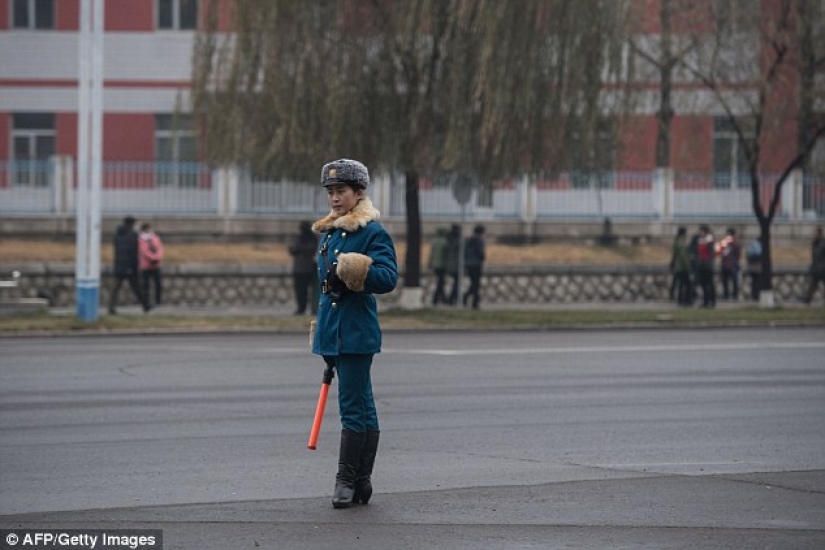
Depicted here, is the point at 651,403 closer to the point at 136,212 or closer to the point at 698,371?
the point at 698,371

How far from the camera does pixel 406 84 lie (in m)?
28.0

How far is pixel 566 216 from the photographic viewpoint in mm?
37844

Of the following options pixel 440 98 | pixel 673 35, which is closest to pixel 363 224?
pixel 440 98

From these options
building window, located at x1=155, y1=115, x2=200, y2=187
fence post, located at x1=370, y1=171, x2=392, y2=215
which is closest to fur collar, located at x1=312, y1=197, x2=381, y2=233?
building window, located at x1=155, y1=115, x2=200, y2=187

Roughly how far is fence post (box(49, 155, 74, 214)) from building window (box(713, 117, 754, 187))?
14.1 m

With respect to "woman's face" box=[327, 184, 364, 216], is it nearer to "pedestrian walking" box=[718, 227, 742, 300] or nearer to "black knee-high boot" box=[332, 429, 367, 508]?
"black knee-high boot" box=[332, 429, 367, 508]

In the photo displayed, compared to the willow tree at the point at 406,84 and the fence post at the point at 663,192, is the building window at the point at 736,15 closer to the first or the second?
the willow tree at the point at 406,84

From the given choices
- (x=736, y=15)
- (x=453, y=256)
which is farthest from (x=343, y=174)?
(x=736, y=15)

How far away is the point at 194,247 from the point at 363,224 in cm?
2738

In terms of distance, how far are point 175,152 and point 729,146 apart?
13.3 metres

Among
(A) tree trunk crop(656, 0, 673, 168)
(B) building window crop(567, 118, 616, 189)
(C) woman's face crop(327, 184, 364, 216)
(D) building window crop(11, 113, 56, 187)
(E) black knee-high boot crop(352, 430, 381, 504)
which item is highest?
(A) tree trunk crop(656, 0, 673, 168)

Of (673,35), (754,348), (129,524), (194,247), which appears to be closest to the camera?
(129,524)

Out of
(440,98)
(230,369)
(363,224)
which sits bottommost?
(230,369)

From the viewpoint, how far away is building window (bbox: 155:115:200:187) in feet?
102
